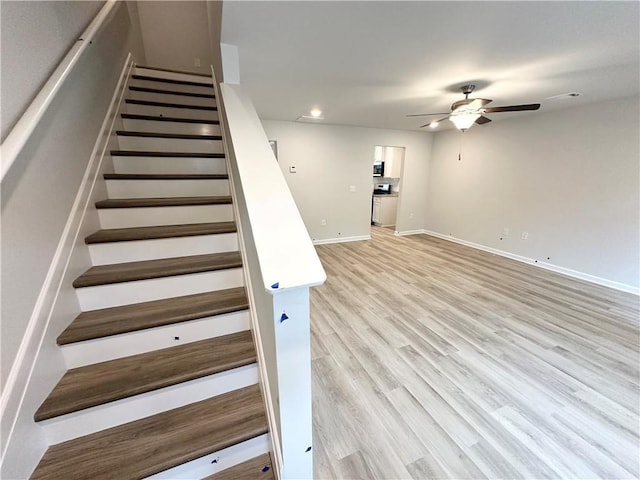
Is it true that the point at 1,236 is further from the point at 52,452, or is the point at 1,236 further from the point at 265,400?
the point at 265,400

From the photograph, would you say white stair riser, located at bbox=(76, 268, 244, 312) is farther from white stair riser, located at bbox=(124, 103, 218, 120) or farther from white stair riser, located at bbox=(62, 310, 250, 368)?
white stair riser, located at bbox=(124, 103, 218, 120)

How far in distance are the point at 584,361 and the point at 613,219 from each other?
239 cm

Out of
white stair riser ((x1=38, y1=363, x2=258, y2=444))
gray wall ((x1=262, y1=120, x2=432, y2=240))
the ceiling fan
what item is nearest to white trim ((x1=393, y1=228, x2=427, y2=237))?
gray wall ((x1=262, y1=120, x2=432, y2=240))

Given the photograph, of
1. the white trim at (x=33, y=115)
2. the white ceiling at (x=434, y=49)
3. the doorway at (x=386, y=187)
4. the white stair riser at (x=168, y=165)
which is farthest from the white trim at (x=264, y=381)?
the doorway at (x=386, y=187)

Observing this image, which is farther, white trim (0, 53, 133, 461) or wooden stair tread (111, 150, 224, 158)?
wooden stair tread (111, 150, 224, 158)

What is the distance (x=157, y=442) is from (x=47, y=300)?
0.72 m

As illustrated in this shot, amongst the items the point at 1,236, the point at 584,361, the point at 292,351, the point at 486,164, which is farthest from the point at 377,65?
the point at 486,164

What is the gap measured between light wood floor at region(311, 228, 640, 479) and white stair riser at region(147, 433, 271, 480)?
38cm

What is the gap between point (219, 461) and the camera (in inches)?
41.8

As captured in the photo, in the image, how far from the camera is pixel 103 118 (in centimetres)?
179

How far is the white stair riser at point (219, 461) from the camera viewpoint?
99 cm

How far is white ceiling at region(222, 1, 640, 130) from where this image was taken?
149 centimetres

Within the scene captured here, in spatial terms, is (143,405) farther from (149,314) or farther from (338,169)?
(338,169)

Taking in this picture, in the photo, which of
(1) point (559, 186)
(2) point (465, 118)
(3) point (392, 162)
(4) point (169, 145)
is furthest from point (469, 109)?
(3) point (392, 162)
